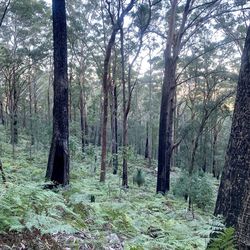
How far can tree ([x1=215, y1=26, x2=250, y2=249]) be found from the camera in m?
2.83

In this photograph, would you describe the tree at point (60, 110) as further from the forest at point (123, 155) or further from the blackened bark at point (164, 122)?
the blackened bark at point (164, 122)

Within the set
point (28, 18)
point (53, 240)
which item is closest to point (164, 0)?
point (28, 18)

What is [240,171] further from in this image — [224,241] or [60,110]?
[60,110]

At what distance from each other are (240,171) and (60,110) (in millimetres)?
4374

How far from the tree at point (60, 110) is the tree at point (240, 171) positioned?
157 inches

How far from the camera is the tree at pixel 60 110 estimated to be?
6457mm

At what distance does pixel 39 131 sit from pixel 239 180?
19193 mm

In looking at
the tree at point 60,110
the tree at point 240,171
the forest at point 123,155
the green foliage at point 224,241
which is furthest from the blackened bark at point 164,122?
the green foliage at point 224,241

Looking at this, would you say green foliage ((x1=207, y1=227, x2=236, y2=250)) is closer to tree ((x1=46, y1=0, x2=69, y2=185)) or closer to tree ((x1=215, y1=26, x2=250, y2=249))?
tree ((x1=215, y1=26, x2=250, y2=249))

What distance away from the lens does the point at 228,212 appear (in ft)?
9.61

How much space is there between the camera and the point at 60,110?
6.57 metres

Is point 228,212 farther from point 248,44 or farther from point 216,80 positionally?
point 216,80

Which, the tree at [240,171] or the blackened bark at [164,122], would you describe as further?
the blackened bark at [164,122]

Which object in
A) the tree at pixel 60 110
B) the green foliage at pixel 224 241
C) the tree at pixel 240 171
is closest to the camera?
the green foliage at pixel 224 241
